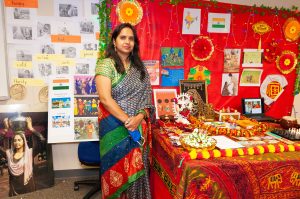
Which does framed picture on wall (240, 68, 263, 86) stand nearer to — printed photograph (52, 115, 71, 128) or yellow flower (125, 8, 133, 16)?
yellow flower (125, 8, 133, 16)

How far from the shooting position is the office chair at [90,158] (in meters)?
2.12

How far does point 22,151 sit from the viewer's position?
89.1 inches

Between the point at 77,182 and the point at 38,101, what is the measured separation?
0.85 m

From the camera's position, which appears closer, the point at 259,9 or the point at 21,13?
the point at 21,13

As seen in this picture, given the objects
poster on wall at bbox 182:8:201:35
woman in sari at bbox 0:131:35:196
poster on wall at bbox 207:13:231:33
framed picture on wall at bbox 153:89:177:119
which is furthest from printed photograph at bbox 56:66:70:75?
poster on wall at bbox 207:13:231:33

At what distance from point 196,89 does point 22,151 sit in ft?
5.60

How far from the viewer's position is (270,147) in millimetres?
1572

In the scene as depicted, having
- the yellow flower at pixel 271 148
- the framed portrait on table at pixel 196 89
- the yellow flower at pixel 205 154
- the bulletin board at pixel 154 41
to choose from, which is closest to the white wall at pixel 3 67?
the bulletin board at pixel 154 41

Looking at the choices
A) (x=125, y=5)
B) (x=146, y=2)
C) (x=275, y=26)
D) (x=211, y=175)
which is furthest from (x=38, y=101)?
(x=275, y=26)

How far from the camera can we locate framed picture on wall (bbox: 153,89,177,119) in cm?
238

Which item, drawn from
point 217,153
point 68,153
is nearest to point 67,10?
point 68,153

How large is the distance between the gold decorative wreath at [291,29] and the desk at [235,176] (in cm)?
157

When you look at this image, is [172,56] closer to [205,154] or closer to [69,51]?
[69,51]

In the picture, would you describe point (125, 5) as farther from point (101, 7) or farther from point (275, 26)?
point (275, 26)
